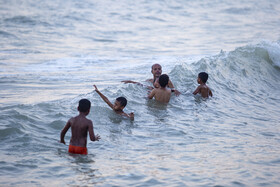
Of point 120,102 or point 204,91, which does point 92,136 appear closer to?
point 120,102

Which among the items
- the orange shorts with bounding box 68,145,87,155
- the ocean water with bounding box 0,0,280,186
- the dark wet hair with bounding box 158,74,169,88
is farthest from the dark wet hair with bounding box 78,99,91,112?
the dark wet hair with bounding box 158,74,169,88

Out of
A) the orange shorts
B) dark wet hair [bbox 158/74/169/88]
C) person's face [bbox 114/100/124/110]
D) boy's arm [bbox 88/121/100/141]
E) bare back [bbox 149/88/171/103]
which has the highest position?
dark wet hair [bbox 158/74/169/88]

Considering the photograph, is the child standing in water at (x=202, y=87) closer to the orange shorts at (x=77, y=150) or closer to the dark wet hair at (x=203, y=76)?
the dark wet hair at (x=203, y=76)

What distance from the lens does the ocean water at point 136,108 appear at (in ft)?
17.7

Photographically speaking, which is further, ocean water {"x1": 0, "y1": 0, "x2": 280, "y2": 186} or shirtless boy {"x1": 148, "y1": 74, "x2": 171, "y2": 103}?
shirtless boy {"x1": 148, "y1": 74, "x2": 171, "y2": 103}

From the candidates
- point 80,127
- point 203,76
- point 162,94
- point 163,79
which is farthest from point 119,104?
point 203,76

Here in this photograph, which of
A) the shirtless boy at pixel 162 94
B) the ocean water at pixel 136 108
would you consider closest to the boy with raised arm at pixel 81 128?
the ocean water at pixel 136 108

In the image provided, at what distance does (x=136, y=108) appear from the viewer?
927 cm

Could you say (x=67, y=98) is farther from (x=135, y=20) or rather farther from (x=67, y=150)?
(x=135, y=20)

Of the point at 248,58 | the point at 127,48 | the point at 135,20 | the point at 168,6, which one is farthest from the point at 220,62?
the point at 168,6

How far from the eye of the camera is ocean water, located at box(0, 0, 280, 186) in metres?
5.40

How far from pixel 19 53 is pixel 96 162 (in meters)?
13.2

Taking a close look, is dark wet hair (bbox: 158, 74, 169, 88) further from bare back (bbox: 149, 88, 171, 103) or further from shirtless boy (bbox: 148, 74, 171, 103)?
bare back (bbox: 149, 88, 171, 103)

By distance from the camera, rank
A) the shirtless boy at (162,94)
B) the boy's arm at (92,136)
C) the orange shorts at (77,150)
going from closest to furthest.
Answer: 1. the boy's arm at (92,136)
2. the orange shorts at (77,150)
3. the shirtless boy at (162,94)
